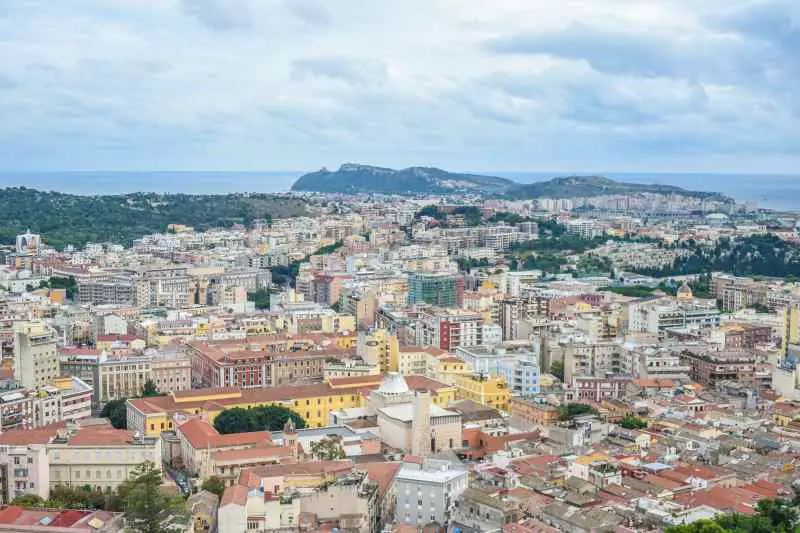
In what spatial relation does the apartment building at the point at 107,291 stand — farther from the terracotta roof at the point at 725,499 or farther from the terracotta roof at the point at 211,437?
the terracotta roof at the point at 725,499

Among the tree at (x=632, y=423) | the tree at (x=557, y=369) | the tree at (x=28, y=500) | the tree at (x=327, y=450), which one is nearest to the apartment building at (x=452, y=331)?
the tree at (x=557, y=369)

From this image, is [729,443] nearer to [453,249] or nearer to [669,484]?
[669,484]

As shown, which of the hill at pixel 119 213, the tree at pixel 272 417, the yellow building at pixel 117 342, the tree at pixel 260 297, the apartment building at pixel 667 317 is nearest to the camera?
the tree at pixel 272 417

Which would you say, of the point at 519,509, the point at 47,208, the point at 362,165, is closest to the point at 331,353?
the point at 519,509

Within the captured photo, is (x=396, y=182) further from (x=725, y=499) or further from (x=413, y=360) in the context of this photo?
(x=725, y=499)

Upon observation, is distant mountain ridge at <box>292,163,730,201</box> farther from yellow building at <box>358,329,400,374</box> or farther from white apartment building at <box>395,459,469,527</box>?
white apartment building at <box>395,459,469,527</box>

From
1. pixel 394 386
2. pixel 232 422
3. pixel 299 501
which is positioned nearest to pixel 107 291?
pixel 232 422

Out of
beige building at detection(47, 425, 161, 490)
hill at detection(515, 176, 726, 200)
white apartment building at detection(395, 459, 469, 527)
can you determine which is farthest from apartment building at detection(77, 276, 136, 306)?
hill at detection(515, 176, 726, 200)
